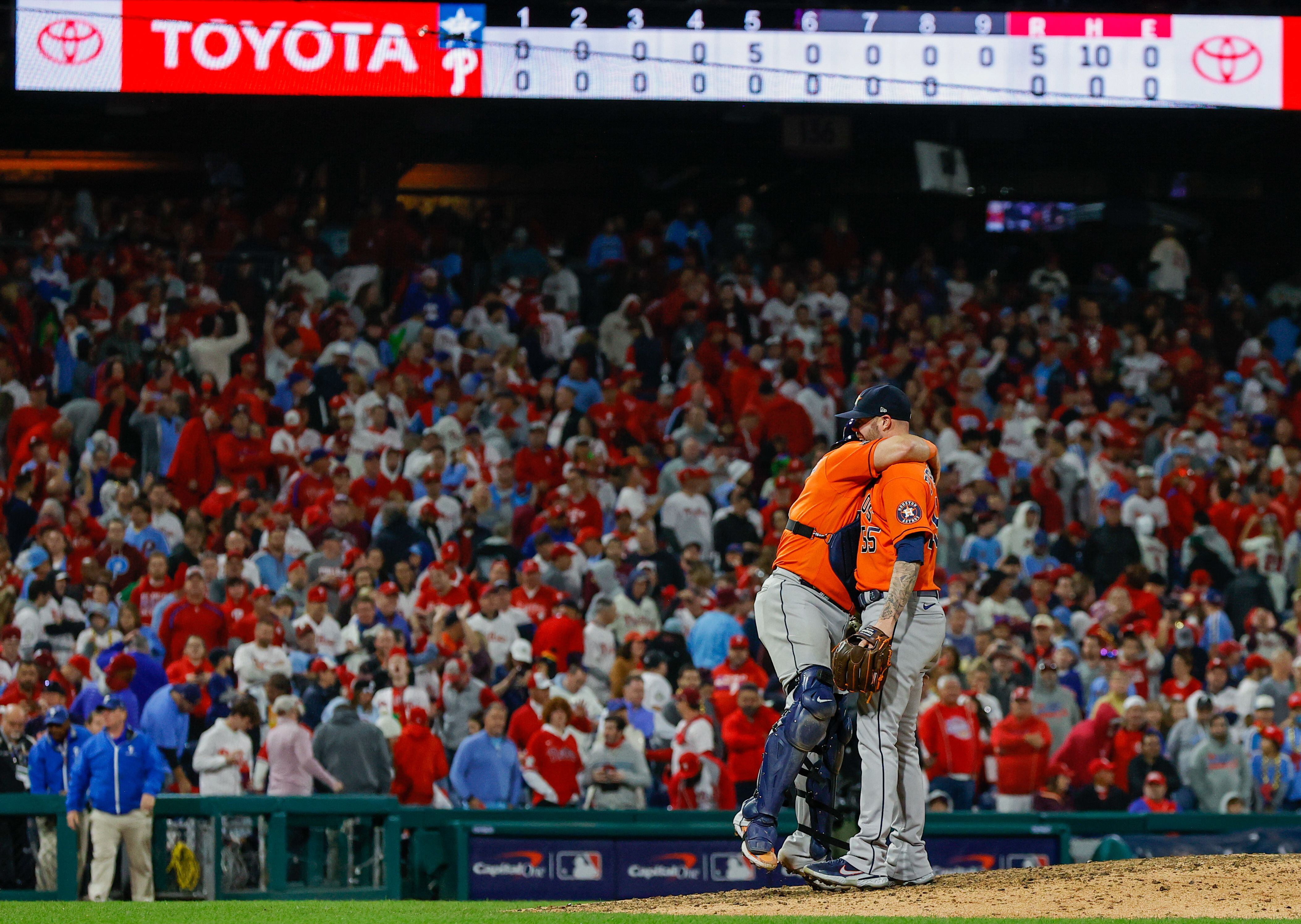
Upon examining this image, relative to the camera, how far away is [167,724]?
41.1 ft

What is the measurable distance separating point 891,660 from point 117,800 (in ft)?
18.9

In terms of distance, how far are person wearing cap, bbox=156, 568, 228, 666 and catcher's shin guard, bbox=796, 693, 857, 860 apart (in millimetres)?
7510

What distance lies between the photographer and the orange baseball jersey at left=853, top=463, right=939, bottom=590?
6867mm

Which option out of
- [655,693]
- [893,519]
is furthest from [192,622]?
[893,519]

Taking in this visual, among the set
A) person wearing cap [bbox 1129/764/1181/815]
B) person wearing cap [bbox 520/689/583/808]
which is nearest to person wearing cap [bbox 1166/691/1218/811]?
person wearing cap [bbox 1129/764/1181/815]

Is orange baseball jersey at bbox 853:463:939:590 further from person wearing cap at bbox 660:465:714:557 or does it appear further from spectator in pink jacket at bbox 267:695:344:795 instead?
person wearing cap at bbox 660:465:714:557

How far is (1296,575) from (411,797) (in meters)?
8.29

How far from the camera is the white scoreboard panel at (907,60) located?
18703 mm

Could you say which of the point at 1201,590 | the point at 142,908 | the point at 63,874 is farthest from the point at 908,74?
the point at 142,908

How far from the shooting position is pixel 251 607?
13898 mm

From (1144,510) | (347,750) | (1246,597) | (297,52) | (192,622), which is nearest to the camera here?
(347,750)

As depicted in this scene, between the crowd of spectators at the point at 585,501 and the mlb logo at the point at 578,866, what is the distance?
961 mm

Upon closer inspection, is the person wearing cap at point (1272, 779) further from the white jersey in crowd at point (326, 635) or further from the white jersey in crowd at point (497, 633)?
the white jersey in crowd at point (326, 635)

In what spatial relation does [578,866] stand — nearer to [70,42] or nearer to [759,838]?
[759,838]
